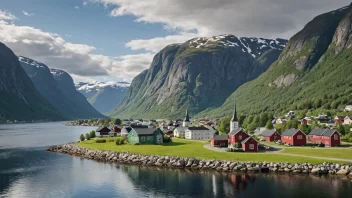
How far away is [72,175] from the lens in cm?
6744

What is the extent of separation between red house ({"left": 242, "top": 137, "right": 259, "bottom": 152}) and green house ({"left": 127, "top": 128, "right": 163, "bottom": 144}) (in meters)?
32.3

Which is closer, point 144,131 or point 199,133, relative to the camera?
point 144,131

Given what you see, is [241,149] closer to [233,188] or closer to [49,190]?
[233,188]

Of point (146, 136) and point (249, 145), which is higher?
point (146, 136)

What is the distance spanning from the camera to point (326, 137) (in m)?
96.4

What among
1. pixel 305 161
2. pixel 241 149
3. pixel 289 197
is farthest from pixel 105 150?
pixel 289 197

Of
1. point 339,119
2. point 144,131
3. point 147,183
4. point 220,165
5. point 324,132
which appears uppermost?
point 339,119

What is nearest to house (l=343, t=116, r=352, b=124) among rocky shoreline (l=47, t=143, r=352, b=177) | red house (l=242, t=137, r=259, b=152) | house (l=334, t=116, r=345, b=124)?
house (l=334, t=116, r=345, b=124)

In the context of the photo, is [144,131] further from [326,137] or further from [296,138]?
[326,137]

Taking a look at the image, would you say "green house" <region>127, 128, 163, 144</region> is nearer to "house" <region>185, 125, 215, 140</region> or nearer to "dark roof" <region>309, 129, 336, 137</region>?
"house" <region>185, 125, 215, 140</region>

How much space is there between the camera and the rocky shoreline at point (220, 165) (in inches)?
2514

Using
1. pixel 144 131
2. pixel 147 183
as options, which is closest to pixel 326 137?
pixel 144 131

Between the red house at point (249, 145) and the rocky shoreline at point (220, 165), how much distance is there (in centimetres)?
1626

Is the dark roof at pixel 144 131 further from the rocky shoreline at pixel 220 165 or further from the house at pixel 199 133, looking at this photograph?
the house at pixel 199 133
